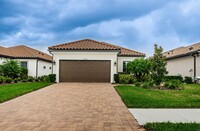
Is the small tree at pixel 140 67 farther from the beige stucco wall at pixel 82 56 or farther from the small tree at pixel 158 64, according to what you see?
the small tree at pixel 158 64

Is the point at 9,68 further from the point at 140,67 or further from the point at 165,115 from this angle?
the point at 165,115

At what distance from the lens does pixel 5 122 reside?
Result: 521 centimetres

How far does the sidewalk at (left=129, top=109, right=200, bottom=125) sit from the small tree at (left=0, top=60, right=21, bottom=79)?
17.0 meters

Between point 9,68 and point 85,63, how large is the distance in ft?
26.2

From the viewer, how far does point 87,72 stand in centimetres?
1934

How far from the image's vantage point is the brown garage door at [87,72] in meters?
19.3

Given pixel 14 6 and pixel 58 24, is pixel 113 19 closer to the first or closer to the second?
pixel 58 24

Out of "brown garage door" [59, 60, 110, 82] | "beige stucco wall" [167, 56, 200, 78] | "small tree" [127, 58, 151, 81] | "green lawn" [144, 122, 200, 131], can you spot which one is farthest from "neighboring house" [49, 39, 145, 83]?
"green lawn" [144, 122, 200, 131]

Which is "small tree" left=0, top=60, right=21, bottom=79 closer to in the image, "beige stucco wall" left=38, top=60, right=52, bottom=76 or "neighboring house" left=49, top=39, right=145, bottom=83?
"beige stucco wall" left=38, top=60, right=52, bottom=76

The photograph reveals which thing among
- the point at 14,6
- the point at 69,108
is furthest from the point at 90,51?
the point at 69,108

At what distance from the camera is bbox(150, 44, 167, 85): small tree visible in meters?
13.8

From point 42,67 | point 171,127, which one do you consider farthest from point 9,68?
point 171,127

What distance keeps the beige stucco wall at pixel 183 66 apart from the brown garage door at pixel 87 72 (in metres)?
8.40

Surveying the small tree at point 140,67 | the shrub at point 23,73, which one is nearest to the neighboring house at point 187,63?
the small tree at point 140,67
